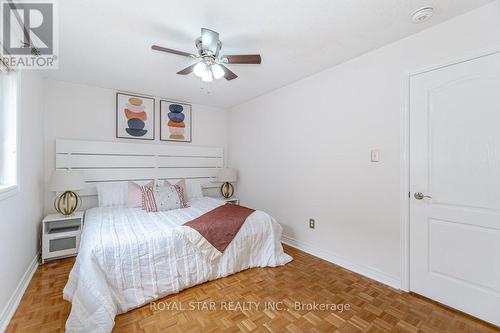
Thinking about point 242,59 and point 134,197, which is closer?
point 242,59

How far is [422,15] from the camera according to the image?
1754mm

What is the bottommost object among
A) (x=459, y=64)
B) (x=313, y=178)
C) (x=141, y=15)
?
(x=313, y=178)

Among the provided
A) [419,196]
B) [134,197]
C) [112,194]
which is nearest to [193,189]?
[134,197]

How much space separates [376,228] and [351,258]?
0.49 m

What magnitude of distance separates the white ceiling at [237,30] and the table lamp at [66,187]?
4.37 ft

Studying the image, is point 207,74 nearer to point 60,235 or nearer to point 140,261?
point 140,261

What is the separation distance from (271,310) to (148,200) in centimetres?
203

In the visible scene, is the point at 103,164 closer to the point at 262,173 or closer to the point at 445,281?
the point at 262,173

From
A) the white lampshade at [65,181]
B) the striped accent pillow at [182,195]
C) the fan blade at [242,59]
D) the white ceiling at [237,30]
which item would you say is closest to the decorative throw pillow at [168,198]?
the striped accent pillow at [182,195]

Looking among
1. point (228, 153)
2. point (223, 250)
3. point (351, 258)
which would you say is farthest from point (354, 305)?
point (228, 153)

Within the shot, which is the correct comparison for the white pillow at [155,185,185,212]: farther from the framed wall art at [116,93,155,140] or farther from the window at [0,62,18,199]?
the window at [0,62,18,199]

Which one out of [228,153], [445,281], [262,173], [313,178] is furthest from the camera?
[228,153]

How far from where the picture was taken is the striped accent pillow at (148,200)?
2.91 m

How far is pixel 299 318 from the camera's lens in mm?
1748
